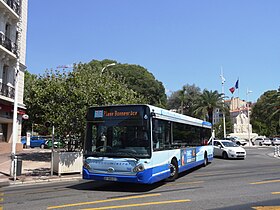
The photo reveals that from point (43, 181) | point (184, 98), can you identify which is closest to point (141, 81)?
point (184, 98)

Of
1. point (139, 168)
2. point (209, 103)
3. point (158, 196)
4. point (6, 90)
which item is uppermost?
→ point (209, 103)

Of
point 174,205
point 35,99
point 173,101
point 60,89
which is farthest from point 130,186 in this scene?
point 173,101

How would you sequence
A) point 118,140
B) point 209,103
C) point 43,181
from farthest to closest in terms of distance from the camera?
point 209,103
point 43,181
point 118,140

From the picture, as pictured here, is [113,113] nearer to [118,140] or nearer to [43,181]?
[118,140]

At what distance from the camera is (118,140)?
1016 cm

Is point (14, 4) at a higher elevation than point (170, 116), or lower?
higher

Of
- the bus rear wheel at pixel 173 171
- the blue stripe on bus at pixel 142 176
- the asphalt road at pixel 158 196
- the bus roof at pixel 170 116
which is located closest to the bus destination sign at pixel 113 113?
the bus roof at pixel 170 116

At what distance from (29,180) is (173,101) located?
6326 centimetres

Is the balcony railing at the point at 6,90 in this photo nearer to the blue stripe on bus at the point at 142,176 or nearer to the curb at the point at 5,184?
the curb at the point at 5,184

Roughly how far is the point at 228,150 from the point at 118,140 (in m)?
16.9

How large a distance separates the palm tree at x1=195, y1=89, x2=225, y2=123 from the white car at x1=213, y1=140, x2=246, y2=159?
91.7 ft

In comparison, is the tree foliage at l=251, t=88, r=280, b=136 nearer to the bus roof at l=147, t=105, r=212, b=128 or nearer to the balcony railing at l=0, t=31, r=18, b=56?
the balcony railing at l=0, t=31, r=18, b=56

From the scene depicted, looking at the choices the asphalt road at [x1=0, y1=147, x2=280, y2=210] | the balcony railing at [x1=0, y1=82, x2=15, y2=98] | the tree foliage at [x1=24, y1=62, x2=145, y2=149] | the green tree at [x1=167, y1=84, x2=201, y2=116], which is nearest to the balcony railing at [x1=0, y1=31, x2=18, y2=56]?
the balcony railing at [x1=0, y1=82, x2=15, y2=98]

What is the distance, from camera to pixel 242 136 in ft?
235
